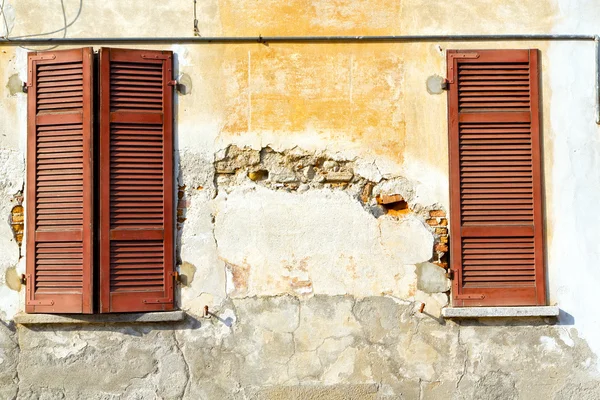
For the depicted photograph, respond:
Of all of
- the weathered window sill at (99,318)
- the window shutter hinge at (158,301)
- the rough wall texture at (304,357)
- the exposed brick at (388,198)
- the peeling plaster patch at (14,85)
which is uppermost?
the peeling plaster patch at (14,85)

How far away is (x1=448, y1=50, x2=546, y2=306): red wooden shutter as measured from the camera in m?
4.97

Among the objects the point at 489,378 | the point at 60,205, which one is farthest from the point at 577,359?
the point at 60,205

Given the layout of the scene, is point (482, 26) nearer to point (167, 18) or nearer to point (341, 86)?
point (341, 86)

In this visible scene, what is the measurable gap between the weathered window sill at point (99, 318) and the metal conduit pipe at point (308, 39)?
1.95m

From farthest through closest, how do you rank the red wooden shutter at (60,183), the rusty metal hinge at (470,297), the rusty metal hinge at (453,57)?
the rusty metal hinge at (453,57) → the rusty metal hinge at (470,297) → the red wooden shutter at (60,183)

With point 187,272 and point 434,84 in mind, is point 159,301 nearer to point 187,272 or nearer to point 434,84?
point 187,272

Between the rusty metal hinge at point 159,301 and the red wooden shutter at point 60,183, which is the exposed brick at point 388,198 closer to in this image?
the rusty metal hinge at point 159,301

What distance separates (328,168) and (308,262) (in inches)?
27.6

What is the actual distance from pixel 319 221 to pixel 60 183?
186 cm

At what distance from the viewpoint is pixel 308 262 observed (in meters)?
5.00

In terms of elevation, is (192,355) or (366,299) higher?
(366,299)

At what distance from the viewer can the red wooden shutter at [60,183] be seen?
484 centimetres


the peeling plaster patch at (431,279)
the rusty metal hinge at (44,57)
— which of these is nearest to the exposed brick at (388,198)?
the peeling plaster patch at (431,279)

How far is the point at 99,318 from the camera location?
16.0 feet
